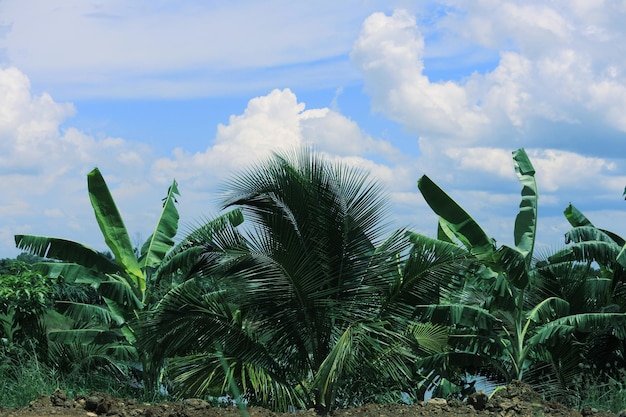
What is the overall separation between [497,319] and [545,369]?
→ 8.10 ft

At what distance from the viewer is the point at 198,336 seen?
423 inches

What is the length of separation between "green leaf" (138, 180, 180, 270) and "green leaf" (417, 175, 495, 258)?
17.0 ft

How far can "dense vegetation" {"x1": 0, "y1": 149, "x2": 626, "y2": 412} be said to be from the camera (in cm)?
1070

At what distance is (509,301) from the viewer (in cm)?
1334

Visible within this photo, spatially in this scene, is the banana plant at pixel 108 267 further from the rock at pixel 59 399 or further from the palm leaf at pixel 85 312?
the rock at pixel 59 399

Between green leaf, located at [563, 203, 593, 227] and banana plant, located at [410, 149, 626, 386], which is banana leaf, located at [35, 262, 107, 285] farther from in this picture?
green leaf, located at [563, 203, 593, 227]

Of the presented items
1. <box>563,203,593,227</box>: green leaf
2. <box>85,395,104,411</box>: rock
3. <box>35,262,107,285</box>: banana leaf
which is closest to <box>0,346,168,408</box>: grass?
<box>35,262,107,285</box>: banana leaf

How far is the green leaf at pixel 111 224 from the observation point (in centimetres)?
1457

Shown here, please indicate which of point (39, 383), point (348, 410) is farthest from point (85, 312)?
point (348, 410)

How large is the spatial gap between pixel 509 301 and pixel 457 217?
1.69m

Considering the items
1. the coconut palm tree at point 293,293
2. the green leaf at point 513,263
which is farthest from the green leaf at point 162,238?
the green leaf at point 513,263

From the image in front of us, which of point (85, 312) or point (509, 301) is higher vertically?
point (509, 301)

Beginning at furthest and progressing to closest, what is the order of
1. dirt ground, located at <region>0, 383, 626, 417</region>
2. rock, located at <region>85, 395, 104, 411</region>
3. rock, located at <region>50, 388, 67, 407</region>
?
rock, located at <region>50, 388, 67, 407</region>
rock, located at <region>85, 395, 104, 411</region>
dirt ground, located at <region>0, 383, 626, 417</region>

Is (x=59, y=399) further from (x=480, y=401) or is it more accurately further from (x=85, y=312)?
(x=85, y=312)
